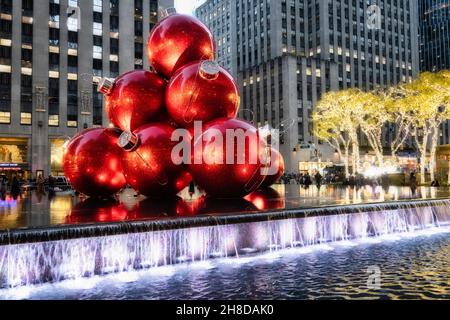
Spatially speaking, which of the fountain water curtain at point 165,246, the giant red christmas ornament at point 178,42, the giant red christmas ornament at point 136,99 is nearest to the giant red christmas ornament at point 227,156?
the fountain water curtain at point 165,246

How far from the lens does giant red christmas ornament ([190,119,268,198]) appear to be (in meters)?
9.61

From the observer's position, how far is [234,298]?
608cm

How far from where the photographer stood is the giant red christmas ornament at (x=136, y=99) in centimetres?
1072

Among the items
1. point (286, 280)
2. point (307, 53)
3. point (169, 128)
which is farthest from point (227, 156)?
point (307, 53)

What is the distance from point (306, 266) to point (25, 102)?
168 ft

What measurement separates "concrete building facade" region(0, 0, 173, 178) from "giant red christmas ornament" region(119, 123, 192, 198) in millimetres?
40690

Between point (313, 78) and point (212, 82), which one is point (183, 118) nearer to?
point (212, 82)

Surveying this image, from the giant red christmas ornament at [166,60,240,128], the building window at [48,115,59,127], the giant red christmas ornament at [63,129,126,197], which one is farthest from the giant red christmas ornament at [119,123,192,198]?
the building window at [48,115,59,127]

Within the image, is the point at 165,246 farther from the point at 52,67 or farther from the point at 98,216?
the point at 52,67

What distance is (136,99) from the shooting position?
10711mm

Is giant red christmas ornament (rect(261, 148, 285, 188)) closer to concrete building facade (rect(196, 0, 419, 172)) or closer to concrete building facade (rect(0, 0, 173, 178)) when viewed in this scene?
concrete building facade (rect(0, 0, 173, 178))

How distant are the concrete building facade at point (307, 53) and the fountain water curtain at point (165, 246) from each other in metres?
57.9

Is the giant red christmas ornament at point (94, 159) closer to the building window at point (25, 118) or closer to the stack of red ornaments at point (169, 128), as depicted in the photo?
the stack of red ornaments at point (169, 128)

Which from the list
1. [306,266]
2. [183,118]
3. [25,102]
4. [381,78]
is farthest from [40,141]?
[381,78]
